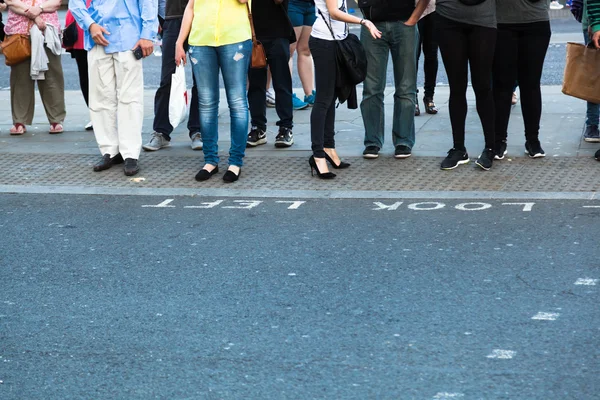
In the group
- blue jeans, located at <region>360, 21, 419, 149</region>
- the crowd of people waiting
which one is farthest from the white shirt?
blue jeans, located at <region>360, 21, 419, 149</region>

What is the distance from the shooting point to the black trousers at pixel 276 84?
857 centimetres

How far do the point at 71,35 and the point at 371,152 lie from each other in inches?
114

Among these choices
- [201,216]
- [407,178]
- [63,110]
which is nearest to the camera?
[201,216]

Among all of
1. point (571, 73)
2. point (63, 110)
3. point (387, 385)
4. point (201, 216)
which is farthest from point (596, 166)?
point (63, 110)

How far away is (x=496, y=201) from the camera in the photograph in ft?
22.4

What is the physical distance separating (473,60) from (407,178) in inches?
38.1

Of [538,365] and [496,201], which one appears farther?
[496,201]

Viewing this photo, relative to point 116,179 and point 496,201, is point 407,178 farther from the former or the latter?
point 116,179

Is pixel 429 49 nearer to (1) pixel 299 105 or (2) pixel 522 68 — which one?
(1) pixel 299 105

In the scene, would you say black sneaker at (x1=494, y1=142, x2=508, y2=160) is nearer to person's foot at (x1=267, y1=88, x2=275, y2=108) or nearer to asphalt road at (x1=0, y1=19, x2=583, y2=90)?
person's foot at (x1=267, y1=88, x2=275, y2=108)

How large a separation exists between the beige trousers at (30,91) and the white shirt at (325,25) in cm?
321

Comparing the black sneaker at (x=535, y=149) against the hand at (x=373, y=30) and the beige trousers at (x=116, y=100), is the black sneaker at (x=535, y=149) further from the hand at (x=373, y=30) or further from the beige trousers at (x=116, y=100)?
the beige trousers at (x=116, y=100)

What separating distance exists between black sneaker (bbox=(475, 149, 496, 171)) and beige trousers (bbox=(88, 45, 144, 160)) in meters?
2.56

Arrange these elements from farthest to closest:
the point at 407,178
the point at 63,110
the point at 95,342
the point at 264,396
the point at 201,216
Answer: the point at 63,110
the point at 407,178
the point at 201,216
the point at 95,342
the point at 264,396
